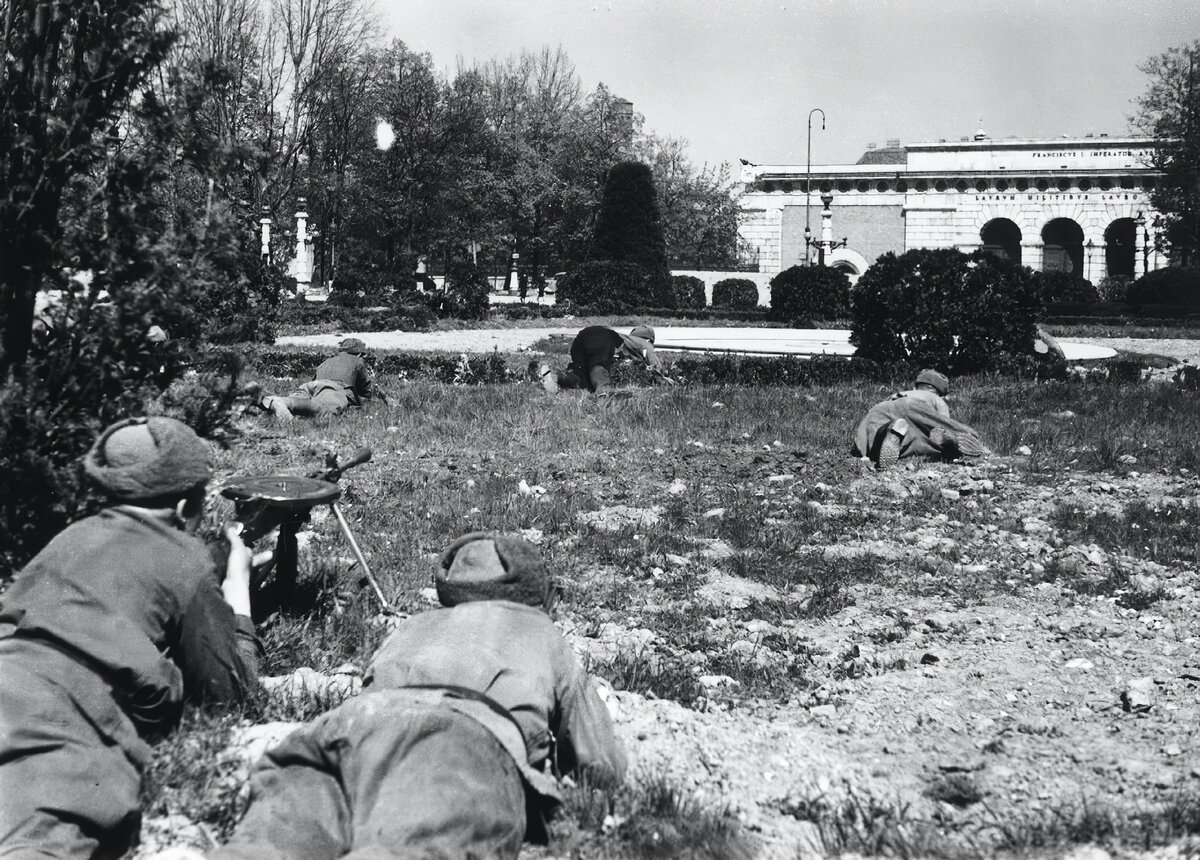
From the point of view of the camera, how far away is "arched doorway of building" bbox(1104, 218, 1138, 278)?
2298 inches

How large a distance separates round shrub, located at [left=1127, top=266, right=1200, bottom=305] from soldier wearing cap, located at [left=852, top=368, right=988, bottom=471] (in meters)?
26.8

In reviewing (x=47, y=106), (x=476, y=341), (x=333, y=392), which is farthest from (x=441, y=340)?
(x=47, y=106)

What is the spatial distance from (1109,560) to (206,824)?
17.0ft

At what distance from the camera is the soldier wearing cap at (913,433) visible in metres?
9.49

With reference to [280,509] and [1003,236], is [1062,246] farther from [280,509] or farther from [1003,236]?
[280,509]

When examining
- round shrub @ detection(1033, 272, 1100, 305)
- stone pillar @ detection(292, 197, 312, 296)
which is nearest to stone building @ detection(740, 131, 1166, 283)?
round shrub @ detection(1033, 272, 1100, 305)

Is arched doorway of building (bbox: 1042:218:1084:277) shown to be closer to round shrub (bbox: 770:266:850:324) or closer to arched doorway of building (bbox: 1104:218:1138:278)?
arched doorway of building (bbox: 1104:218:1138:278)

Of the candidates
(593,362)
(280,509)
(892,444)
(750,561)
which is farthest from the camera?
(593,362)

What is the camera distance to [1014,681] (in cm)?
485

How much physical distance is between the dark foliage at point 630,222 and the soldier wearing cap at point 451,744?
3818 centimetres

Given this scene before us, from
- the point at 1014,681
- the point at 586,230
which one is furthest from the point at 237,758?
the point at 586,230

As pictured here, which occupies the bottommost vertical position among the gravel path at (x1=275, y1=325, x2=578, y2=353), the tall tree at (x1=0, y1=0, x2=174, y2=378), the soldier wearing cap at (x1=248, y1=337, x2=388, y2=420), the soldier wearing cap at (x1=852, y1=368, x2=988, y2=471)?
the soldier wearing cap at (x1=852, y1=368, x2=988, y2=471)

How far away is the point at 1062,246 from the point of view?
6100 cm

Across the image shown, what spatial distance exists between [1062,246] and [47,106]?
63031mm
